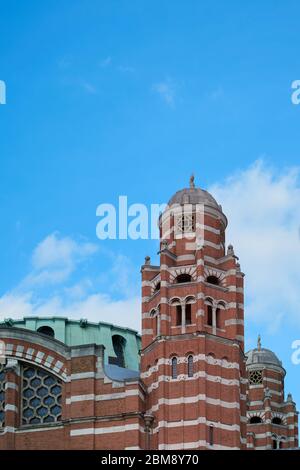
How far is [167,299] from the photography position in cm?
6644

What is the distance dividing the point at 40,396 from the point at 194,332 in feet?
29.1

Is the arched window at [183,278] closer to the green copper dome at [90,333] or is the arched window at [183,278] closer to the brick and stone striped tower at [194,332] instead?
the brick and stone striped tower at [194,332]

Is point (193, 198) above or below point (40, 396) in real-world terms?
above

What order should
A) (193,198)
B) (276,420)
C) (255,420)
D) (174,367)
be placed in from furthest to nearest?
(276,420) → (255,420) → (193,198) → (174,367)

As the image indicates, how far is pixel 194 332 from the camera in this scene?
2559 inches

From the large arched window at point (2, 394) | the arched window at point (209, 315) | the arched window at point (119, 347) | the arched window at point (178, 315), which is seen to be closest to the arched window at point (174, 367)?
the arched window at point (178, 315)

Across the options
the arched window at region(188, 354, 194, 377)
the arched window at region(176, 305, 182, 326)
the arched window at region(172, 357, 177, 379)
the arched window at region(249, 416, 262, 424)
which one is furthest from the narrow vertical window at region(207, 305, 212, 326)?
the arched window at region(249, 416, 262, 424)

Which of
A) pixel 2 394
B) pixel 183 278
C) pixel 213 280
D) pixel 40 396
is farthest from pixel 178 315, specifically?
pixel 2 394

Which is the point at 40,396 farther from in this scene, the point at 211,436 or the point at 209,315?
the point at 209,315

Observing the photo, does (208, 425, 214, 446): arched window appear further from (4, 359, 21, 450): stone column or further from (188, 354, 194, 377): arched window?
(4, 359, 21, 450): stone column

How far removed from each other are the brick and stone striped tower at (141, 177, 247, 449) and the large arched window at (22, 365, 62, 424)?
4770mm

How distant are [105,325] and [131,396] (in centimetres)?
1538
